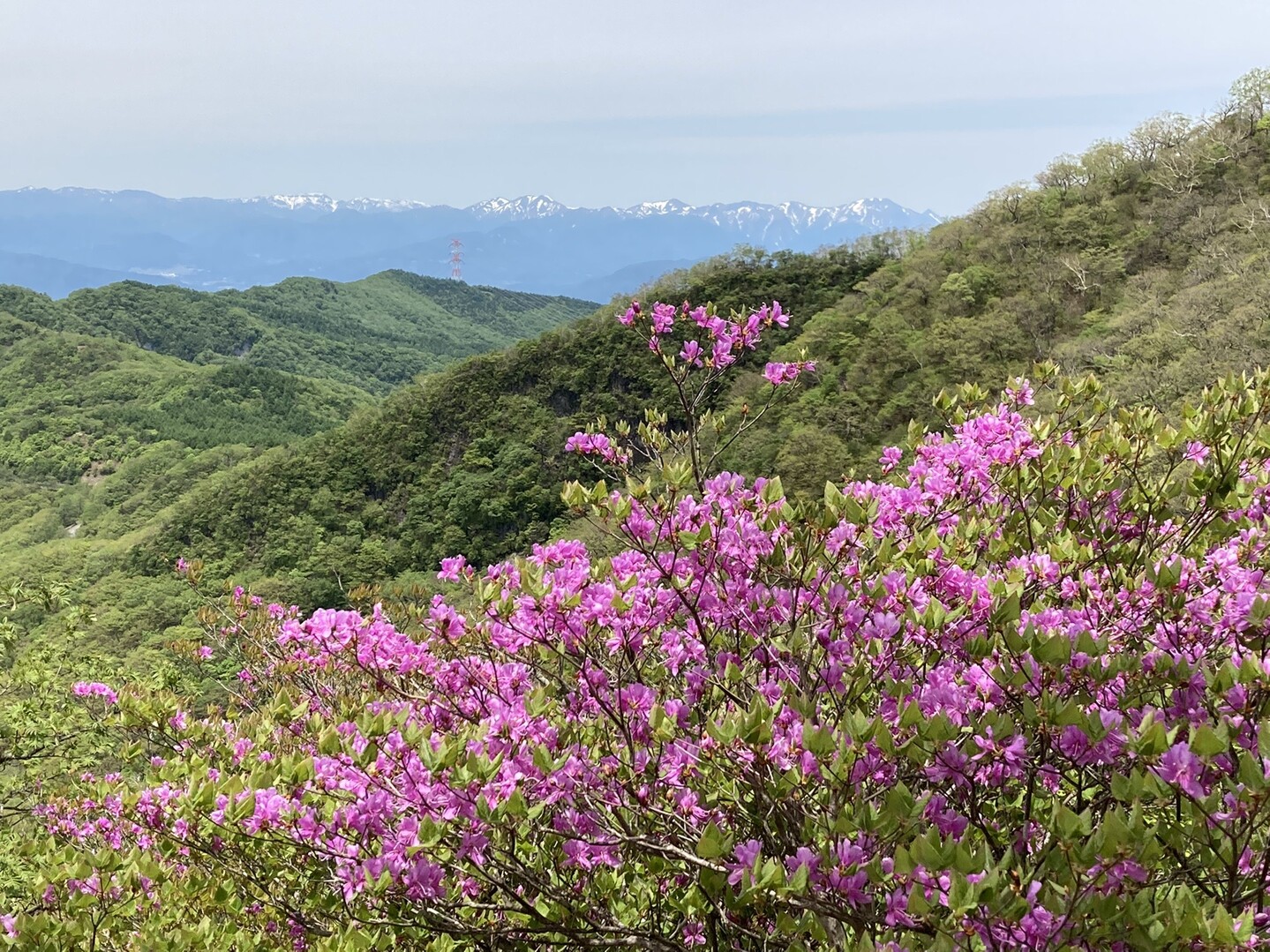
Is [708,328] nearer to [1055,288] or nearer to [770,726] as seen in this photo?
[770,726]

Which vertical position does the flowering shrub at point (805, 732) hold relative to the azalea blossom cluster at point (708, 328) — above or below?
below

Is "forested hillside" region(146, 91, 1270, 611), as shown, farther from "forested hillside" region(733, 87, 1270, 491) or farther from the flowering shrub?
the flowering shrub

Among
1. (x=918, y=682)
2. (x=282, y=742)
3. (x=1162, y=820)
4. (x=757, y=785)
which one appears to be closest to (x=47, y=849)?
(x=282, y=742)

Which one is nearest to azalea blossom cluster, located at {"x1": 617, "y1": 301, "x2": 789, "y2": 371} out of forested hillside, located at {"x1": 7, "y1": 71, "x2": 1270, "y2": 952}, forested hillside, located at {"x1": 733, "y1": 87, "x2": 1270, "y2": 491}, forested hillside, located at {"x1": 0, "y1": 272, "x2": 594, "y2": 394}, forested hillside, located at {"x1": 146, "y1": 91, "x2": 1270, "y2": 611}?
forested hillside, located at {"x1": 7, "y1": 71, "x2": 1270, "y2": 952}

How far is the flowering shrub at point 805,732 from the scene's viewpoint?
1696mm

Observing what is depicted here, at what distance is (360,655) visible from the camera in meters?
3.00

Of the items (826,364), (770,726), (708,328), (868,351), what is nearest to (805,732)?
(770,726)

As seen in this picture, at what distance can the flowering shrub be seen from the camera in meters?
1.70

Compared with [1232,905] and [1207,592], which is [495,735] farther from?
[1207,592]

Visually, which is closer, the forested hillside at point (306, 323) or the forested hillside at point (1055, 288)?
the forested hillside at point (1055, 288)

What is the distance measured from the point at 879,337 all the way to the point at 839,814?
37.7 meters

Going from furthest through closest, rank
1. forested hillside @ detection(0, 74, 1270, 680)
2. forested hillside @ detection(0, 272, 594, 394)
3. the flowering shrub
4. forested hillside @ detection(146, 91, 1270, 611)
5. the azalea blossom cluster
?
forested hillside @ detection(0, 272, 594, 394)
forested hillside @ detection(0, 74, 1270, 680)
forested hillside @ detection(146, 91, 1270, 611)
the azalea blossom cluster
the flowering shrub

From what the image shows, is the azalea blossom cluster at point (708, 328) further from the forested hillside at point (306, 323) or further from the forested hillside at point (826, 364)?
the forested hillside at point (306, 323)

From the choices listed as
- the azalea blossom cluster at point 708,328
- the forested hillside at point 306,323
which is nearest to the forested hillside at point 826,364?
the azalea blossom cluster at point 708,328
